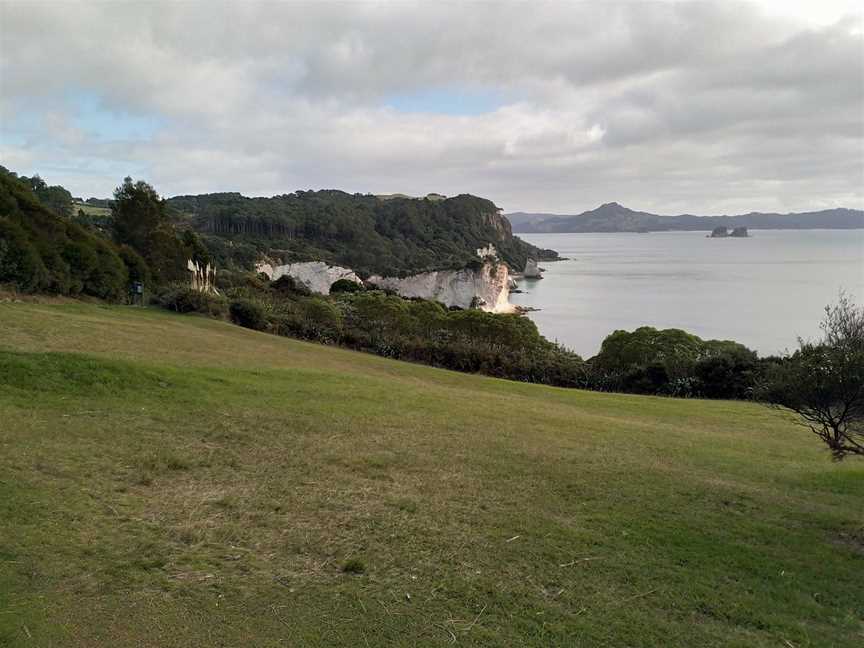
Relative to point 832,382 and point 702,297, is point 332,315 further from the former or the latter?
point 702,297

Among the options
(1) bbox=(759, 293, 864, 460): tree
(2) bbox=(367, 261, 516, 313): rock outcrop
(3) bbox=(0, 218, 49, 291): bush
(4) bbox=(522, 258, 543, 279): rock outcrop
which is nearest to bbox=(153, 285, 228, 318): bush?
(3) bbox=(0, 218, 49, 291): bush

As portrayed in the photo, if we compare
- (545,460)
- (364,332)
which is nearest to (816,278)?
(364,332)

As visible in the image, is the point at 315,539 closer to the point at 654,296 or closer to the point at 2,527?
the point at 2,527

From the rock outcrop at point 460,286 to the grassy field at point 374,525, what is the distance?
91.4 m

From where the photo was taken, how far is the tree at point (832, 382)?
7.30 m

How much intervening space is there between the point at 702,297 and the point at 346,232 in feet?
214

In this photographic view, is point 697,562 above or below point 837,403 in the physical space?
below

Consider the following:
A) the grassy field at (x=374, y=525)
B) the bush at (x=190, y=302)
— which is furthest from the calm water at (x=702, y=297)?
the grassy field at (x=374, y=525)

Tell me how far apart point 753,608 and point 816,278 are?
449ft

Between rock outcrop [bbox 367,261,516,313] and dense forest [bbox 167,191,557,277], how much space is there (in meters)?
2.42

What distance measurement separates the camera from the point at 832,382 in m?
7.34

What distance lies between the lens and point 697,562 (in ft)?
20.1

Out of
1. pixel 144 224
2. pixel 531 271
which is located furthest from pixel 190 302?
pixel 531 271

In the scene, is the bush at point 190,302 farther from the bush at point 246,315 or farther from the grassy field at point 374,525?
the grassy field at point 374,525
